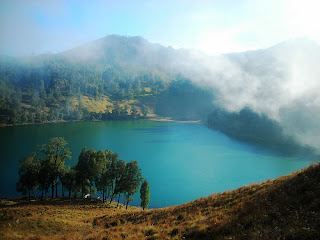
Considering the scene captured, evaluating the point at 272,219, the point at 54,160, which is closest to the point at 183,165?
the point at 54,160

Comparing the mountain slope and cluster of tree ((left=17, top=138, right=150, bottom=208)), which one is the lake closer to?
cluster of tree ((left=17, top=138, right=150, bottom=208))

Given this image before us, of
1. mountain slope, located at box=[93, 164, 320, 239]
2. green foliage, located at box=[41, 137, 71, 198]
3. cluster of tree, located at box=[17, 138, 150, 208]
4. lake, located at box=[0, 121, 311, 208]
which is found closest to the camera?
mountain slope, located at box=[93, 164, 320, 239]

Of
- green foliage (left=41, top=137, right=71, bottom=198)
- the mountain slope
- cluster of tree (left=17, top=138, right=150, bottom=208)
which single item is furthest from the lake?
the mountain slope

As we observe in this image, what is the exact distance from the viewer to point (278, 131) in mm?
128750

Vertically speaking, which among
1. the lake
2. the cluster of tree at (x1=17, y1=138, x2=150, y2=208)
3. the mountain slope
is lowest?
the lake

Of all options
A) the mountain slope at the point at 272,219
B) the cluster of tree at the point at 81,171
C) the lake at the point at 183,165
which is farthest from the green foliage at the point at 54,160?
the mountain slope at the point at 272,219

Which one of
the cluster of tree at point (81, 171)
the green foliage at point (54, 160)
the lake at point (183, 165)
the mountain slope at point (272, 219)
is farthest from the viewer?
the lake at point (183, 165)

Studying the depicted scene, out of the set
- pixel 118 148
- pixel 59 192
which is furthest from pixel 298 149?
pixel 59 192

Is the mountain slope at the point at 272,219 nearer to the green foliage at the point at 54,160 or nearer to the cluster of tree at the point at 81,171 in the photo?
the cluster of tree at the point at 81,171

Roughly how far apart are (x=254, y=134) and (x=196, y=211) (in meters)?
139

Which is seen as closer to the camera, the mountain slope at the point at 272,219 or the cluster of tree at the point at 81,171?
the mountain slope at the point at 272,219

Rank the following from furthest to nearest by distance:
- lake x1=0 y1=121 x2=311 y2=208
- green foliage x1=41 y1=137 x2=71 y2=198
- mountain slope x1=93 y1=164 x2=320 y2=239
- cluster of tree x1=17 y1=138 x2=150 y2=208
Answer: lake x1=0 y1=121 x2=311 y2=208 → cluster of tree x1=17 y1=138 x2=150 y2=208 → green foliage x1=41 y1=137 x2=71 y2=198 → mountain slope x1=93 y1=164 x2=320 y2=239

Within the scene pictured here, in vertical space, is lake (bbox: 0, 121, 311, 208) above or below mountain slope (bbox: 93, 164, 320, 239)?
below

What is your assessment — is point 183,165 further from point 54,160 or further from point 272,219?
point 272,219
